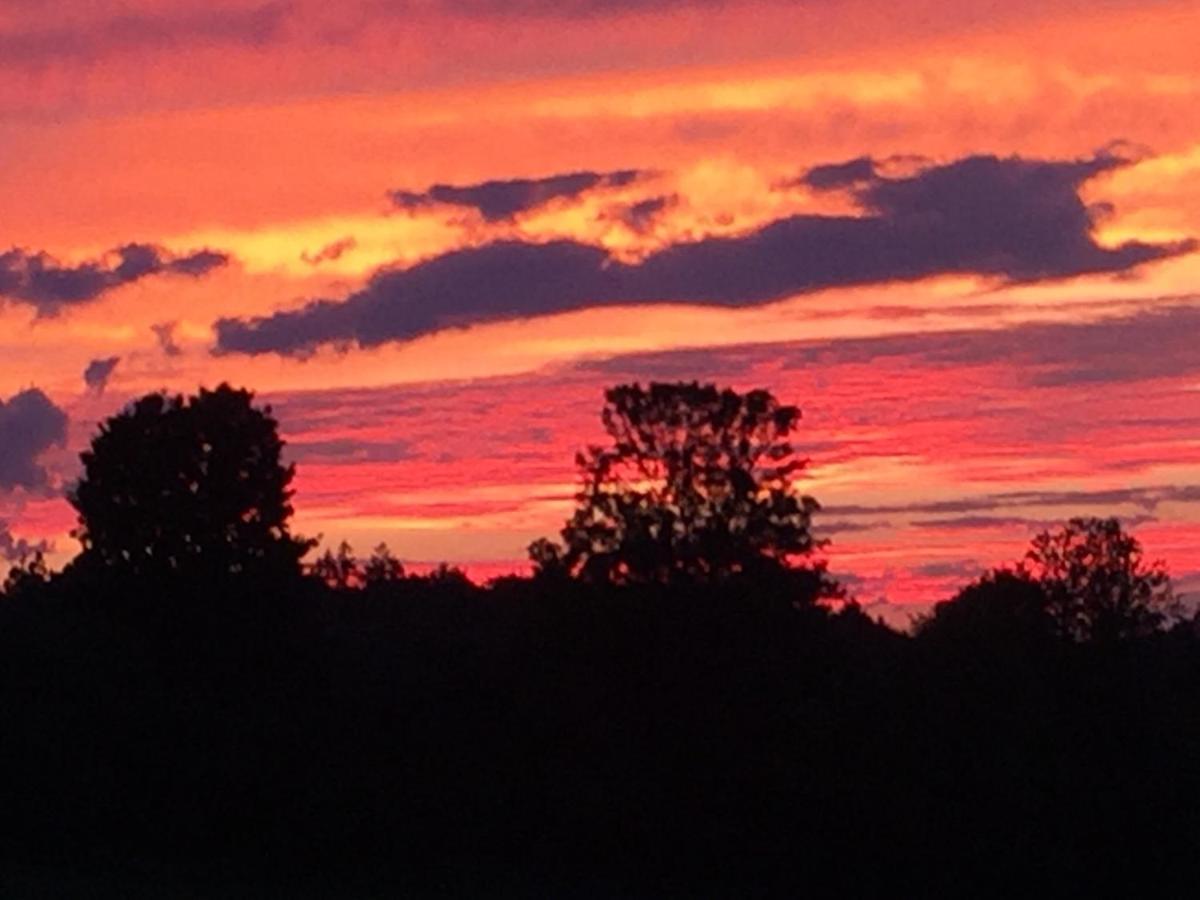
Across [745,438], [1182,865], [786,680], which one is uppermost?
[745,438]

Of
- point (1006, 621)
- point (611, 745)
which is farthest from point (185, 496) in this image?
point (1006, 621)

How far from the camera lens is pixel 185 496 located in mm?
108500

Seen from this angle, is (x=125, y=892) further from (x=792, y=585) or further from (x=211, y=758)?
(x=792, y=585)

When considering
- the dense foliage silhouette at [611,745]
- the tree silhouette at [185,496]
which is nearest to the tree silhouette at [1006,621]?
the dense foliage silhouette at [611,745]

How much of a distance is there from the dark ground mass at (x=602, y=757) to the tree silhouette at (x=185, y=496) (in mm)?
3786

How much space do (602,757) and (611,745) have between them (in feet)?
1.81

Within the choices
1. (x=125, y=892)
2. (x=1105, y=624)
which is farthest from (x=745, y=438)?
(x=125, y=892)

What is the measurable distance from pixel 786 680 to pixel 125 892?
886 inches

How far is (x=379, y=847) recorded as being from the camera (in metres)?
92.4

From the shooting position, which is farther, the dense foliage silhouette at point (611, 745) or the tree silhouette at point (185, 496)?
the tree silhouette at point (185, 496)

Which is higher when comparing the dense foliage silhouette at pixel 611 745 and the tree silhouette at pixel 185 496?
the tree silhouette at pixel 185 496

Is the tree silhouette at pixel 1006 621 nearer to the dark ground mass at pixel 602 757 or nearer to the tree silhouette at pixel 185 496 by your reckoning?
the dark ground mass at pixel 602 757

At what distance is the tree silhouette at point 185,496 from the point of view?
10794cm

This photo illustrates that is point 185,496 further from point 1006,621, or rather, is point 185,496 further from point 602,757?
point 1006,621
